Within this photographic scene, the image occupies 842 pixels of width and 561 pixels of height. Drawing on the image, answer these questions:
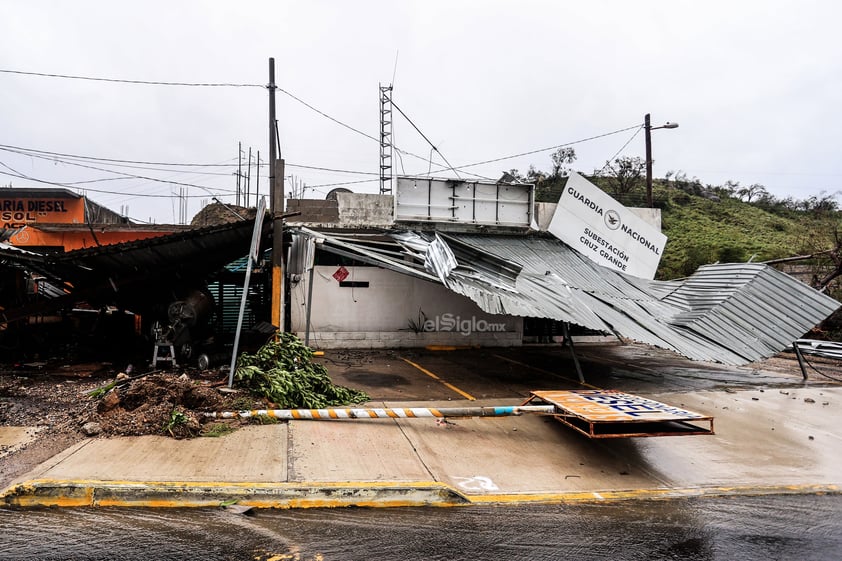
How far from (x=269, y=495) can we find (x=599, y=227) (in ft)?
44.6

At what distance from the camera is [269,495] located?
16.0 ft

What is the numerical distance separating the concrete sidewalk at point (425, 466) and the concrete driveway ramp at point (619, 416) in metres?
0.39

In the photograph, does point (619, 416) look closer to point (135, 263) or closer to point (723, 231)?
point (135, 263)

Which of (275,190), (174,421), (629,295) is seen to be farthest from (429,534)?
(629,295)

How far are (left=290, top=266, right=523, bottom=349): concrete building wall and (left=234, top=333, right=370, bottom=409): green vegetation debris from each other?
583 centimetres

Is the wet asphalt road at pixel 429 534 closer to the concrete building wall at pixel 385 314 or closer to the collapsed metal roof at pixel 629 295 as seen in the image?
the collapsed metal roof at pixel 629 295

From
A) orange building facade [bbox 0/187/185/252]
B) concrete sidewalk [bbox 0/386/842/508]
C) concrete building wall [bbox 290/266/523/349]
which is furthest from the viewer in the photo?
orange building facade [bbox 0/187/185/252]

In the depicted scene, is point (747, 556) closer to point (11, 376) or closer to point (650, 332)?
point (650, 332)

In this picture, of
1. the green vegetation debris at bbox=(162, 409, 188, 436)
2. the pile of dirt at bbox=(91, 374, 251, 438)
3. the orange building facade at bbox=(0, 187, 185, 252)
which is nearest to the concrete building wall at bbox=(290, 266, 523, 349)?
the orange building facade at bbox=(0, 187, 185, 252)

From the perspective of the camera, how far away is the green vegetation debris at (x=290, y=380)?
7.69 meters

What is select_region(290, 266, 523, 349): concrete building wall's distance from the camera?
49.3 feet

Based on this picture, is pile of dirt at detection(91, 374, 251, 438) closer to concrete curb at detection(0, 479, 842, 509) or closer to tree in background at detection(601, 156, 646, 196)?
concrete curb at detection(0, 479, 842, 509)

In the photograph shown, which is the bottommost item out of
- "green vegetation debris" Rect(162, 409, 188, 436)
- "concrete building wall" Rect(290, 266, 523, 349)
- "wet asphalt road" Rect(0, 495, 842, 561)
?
"wet asphalt road" Rect(0, 495, 842, 561)

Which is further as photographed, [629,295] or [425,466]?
[629,295]
